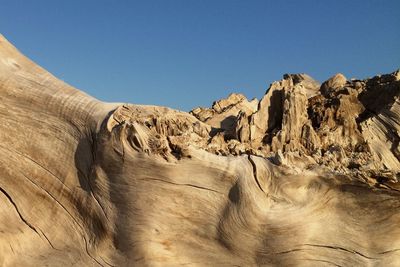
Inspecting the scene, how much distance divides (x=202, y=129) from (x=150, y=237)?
1.92 metres

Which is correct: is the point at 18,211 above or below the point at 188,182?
below

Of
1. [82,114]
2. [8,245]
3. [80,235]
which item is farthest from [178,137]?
[8,245]

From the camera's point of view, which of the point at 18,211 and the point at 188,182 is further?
→ the point at 18,211

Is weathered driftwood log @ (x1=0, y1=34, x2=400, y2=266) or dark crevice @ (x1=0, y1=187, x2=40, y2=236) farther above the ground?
weathered driftwood log @ (x1=0, y1=34, x2=400, y2=266)

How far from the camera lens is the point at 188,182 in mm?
5738

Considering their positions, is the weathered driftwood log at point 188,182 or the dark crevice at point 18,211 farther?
the dark crevice at point 18,211

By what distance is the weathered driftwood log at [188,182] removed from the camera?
18.2ft

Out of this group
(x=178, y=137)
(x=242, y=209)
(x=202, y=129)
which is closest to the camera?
(x=242, y=209)

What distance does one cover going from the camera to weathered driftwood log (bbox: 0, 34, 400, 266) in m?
5.54

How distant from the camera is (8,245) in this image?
20.7 feet

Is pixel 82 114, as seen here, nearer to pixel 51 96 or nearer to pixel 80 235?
pixel 51 96

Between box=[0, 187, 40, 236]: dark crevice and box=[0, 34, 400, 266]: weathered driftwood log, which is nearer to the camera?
box=[0, 34, 400, 266]: weathered driftwood log

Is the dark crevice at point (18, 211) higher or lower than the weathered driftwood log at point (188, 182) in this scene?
lower

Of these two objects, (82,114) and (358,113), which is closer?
(82,114)
